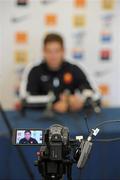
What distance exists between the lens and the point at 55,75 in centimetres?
325

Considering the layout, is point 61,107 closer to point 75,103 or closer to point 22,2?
point 75,103

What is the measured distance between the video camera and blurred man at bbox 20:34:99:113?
186 centimetres

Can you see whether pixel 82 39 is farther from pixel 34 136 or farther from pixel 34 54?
pixel 34 136

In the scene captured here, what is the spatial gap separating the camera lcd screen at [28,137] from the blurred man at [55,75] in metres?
1.84

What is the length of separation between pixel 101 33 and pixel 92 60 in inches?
10.3

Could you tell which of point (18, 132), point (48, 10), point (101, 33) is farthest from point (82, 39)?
point (18, 132)

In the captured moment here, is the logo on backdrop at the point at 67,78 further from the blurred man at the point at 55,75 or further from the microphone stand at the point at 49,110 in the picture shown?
the microphone stand at the point at 49,110

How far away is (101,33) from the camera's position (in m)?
3.66

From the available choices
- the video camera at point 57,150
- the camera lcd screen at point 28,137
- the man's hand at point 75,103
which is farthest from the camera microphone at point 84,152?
the man's hand at point 75,103

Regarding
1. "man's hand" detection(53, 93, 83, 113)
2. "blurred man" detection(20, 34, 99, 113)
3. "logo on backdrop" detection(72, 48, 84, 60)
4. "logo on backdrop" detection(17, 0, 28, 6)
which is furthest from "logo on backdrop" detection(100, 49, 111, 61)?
"man's hand" detection(53, 93, 83, 113)

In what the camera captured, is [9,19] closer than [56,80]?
No

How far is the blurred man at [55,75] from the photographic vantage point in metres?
3.13

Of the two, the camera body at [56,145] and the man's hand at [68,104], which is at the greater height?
the man's hand at [68,104]

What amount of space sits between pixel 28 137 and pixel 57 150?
11cm
